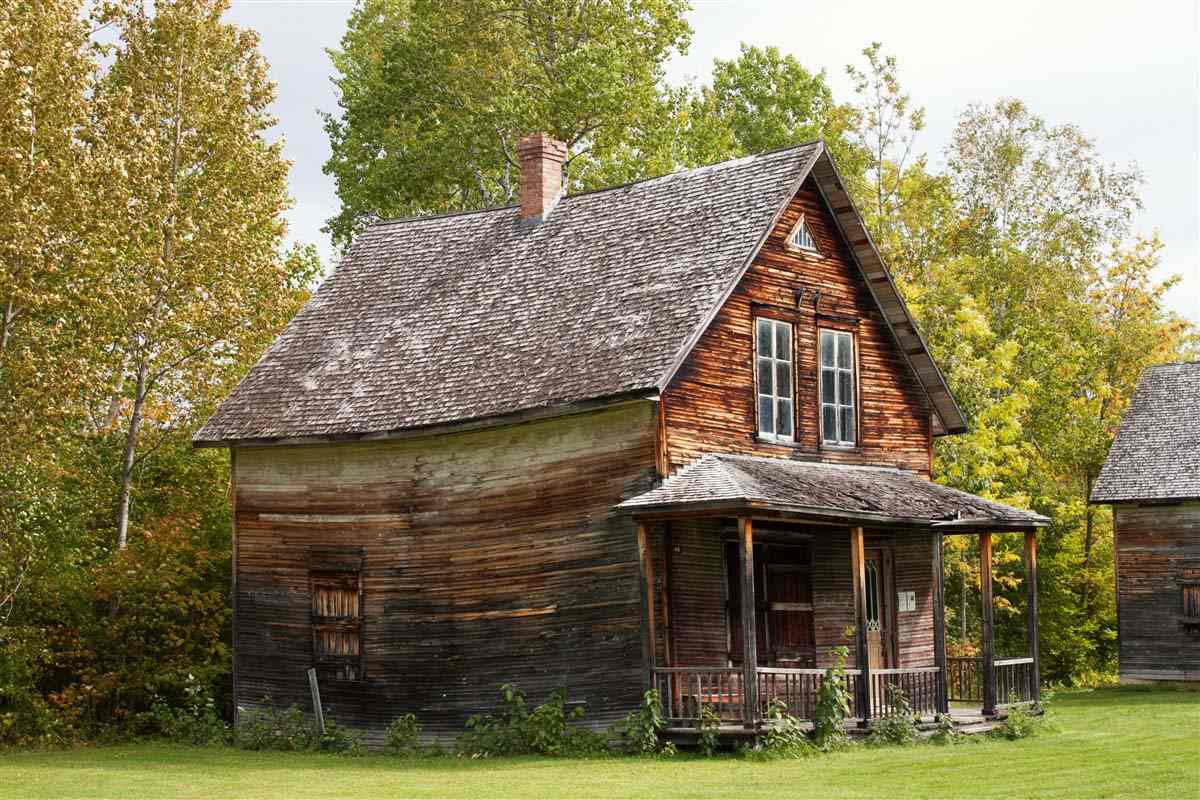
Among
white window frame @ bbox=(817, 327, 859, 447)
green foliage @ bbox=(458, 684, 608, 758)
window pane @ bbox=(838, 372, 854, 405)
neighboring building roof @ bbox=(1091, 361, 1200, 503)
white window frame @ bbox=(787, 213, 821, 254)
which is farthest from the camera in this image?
neighboring building roof @ bbox=(1091, 361, 1200, 503)

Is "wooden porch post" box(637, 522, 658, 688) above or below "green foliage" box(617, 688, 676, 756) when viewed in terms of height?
above

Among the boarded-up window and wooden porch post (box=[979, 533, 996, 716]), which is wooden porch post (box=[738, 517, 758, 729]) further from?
the boarded-up window

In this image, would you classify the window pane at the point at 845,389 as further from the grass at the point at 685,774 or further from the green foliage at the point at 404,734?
the green foliage at the point at 404,734

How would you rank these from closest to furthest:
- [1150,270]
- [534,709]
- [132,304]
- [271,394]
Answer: [534,709] → [271,394] → [132,304] → [1150,270]

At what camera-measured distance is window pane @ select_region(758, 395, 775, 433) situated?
79.5 feet

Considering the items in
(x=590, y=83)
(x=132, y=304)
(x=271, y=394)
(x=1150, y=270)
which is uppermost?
(x=590, y=83)

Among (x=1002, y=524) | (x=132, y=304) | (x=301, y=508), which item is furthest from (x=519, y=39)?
(x=1002, y=524)

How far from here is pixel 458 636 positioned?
24203 millimetres

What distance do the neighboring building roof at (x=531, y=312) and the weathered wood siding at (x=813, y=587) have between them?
2535 mm

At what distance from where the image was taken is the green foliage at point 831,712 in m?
21.2

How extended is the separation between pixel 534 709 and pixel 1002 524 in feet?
24.3

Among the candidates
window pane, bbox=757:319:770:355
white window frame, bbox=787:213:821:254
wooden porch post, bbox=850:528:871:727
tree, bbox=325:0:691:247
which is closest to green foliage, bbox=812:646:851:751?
wooden porch post, bbox=850:528:871:727

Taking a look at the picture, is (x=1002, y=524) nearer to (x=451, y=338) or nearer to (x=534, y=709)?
(x=534, y=709)

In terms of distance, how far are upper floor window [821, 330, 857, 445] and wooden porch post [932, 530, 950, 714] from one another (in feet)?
7.13
